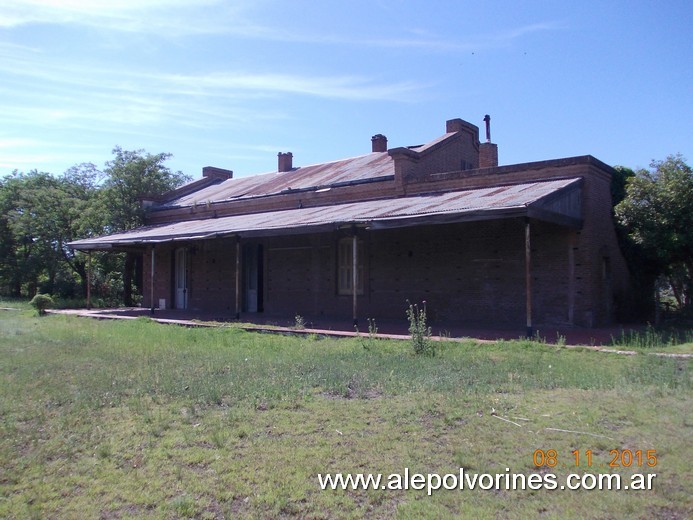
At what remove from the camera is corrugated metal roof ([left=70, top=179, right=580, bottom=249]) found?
1196 cm

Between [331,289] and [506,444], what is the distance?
1290 centimetres

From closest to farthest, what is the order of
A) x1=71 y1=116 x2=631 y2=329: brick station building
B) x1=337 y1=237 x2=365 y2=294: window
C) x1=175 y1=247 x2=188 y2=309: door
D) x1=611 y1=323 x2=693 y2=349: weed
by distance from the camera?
x1=611 y1=323 x2=693 y2=349: weed, x1=71 y1=116 x2=631 y2=329: brick station building, x1=337 y1=237 x2=365 y2=294: window, x1=175 y1=247 x2=188 y2=309: door

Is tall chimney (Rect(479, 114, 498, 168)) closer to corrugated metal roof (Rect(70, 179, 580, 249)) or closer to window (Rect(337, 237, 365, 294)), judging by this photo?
corrugated metal roof (Rect(70, 179, 580, 249))

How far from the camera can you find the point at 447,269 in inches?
599

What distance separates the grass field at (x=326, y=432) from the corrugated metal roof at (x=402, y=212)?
12.3 feet

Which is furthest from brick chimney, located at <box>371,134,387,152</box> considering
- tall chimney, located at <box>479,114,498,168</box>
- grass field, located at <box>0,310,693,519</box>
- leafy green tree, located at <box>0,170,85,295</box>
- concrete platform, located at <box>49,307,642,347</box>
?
grass field, located at <box>0,310,693,519</box>

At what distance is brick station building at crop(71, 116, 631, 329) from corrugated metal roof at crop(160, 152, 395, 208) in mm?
123

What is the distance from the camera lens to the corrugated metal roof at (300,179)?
1977 cm

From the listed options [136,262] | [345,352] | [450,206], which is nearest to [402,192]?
[450,206]

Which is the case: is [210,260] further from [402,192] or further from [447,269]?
[447,269]
